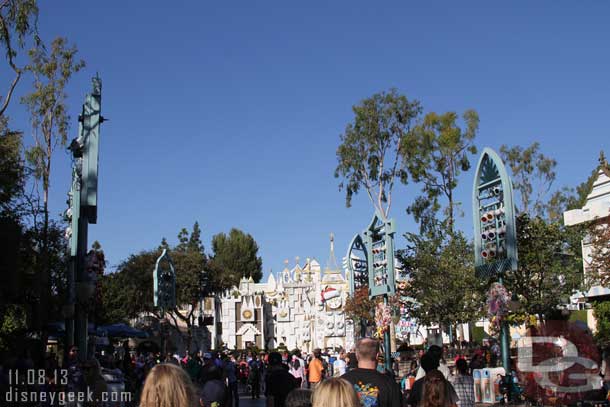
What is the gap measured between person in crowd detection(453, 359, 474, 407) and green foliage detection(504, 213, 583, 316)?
13.7 metres

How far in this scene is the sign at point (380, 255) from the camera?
26.0 m

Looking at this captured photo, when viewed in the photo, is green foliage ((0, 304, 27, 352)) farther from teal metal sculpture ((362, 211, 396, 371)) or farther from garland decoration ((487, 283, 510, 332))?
garland decoration ((487, 283, 510, 332))

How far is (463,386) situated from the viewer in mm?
9289

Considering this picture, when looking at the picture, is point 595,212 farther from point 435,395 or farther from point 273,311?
point 273,311

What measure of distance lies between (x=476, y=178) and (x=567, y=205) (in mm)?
38871

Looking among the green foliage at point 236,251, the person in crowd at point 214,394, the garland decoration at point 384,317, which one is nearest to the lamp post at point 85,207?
the person in crowd at point 214,394

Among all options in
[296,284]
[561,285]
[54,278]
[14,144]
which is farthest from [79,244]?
[296,284]

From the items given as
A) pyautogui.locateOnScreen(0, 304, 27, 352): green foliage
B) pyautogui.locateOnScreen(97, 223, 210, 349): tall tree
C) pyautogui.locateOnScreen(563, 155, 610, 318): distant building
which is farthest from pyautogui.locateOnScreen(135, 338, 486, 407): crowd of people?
pyautogui.locateOnScreen(97, 223, 210, 349): tall tree

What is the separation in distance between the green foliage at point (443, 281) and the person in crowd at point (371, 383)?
101 feet

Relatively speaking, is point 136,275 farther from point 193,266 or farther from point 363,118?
point 363,118

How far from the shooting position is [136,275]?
200 ft

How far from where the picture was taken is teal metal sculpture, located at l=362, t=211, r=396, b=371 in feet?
84.9

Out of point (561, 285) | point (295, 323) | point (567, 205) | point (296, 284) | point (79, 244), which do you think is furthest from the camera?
point (296, 284)

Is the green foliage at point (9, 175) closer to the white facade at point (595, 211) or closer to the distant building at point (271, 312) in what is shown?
the white facade at point (595, 211)
